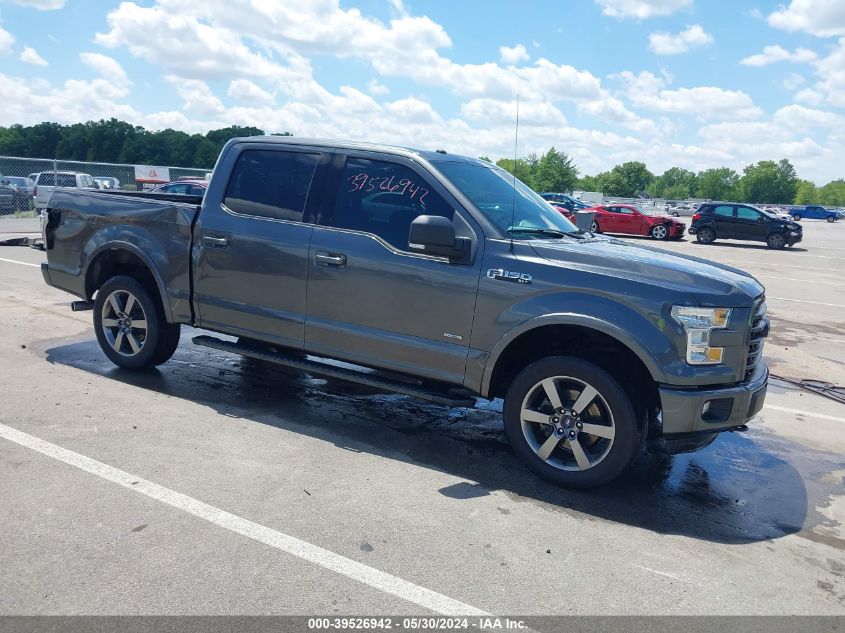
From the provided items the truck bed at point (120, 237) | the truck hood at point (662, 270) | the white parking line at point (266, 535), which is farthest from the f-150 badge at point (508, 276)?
the truck bed at point (120, 237)

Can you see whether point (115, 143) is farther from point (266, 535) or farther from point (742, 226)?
point (266, 535)

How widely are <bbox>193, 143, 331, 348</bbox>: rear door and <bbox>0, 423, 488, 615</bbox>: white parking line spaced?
1599 millimetres

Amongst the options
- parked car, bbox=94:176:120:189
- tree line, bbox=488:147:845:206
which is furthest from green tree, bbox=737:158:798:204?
parked car, bbox=94:176:120:189

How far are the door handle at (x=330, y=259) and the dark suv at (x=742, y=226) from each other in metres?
26.2

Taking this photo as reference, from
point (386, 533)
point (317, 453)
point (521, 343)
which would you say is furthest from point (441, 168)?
point (386, 533)

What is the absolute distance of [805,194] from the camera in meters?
169

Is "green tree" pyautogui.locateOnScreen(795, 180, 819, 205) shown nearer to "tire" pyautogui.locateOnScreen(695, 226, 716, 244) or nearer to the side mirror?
"tire" pyautogui.locateOnScreen(695, 226, 716, 244)

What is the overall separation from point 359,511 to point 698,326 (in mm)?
2197

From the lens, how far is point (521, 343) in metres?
4.60

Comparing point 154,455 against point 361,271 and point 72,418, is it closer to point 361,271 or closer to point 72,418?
point 72,418

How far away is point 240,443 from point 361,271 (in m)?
1.45

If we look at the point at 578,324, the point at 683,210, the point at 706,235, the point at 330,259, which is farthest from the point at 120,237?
the point at 683,210

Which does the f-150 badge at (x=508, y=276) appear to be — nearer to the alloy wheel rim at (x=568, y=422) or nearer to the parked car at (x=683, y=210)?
the alloy wheel rim at (x=568, y=422)

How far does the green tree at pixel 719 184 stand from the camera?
174 metres
